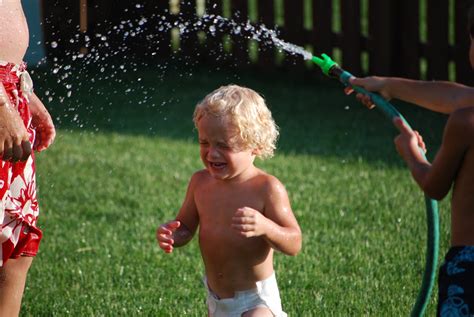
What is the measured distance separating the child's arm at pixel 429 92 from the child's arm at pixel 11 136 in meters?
0.94

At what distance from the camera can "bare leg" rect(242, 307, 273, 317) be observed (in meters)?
2.94

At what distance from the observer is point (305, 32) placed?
9.29m

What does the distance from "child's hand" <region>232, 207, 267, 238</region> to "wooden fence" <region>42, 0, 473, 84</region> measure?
5.61 metres

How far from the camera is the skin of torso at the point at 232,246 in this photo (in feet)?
9.71

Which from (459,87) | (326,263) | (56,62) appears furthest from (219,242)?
(56,62)

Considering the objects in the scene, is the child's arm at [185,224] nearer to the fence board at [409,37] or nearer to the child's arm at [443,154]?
the child's arm at [443,154]

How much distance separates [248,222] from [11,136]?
69 centimetres

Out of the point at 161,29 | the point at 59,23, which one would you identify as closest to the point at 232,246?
the point at 161,29

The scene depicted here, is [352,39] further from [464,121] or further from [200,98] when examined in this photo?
[464,121]

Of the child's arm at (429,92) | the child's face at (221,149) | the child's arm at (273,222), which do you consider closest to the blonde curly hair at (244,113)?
the child's face at (221,149)

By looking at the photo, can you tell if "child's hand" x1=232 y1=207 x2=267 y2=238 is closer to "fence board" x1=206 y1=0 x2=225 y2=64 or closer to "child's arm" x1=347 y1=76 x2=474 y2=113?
"child's arm" x1=347 y1=76 x2=474 y2=113

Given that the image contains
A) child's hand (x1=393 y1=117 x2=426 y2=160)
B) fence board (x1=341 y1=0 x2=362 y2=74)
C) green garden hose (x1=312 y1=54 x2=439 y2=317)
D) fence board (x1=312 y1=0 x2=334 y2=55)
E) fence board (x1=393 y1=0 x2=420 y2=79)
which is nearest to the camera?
child's hand (x1=393 y1=117 x2=426 y2=160)

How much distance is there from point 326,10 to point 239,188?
6313mm

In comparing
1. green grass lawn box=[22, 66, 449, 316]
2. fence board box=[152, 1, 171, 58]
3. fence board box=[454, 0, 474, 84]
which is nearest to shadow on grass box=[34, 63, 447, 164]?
green grass lawn box=[22, 66, 449, 316]
